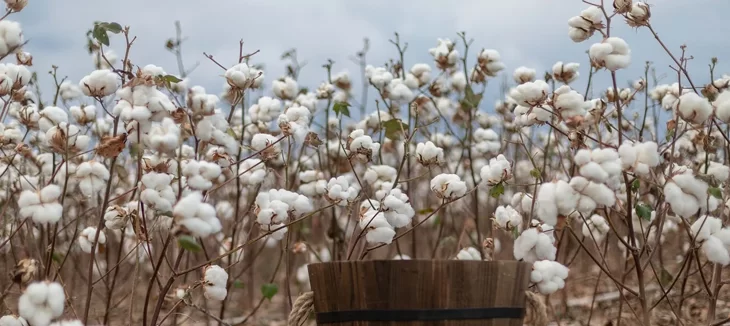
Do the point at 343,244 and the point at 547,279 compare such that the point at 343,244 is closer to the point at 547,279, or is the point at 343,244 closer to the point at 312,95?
the point at 312,95

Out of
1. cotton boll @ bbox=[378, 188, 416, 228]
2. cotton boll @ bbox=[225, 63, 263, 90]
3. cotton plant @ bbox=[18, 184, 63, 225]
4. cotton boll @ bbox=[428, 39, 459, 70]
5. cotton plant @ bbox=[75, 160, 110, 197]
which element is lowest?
cotton plant @ bbox=[18, 184, 63, 225]

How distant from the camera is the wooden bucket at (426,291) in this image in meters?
1.70

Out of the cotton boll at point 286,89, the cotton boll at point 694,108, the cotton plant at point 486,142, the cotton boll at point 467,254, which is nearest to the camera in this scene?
the cotton boll at point 694,108

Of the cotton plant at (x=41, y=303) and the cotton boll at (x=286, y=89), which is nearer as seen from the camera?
the cotton plant at (x=41, y=303)

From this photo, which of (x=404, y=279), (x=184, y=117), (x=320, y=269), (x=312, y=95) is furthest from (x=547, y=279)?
(x=312, y=95)

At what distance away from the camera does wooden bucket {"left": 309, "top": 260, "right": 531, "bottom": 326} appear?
66.7 inches

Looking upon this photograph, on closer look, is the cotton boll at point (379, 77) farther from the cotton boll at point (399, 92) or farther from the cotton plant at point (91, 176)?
the cotton plant at point (91, 176)

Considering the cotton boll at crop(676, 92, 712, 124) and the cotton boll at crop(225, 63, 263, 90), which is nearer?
the cotton boll at crop(676, 92, 712, 124)

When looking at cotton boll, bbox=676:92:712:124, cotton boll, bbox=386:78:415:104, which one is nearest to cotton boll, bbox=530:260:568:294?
cotton boll, bbox=676:92:712:124

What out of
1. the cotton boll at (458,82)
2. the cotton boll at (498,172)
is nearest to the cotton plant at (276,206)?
the cotton boll at (498,172)

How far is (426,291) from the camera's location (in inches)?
66.8

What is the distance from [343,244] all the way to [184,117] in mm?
2074

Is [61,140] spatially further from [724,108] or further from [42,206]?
[724,108]

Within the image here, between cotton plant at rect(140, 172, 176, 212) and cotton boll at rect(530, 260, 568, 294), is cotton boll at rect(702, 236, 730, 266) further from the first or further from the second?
cotton plant at rect(140, 172, 176, 212)
